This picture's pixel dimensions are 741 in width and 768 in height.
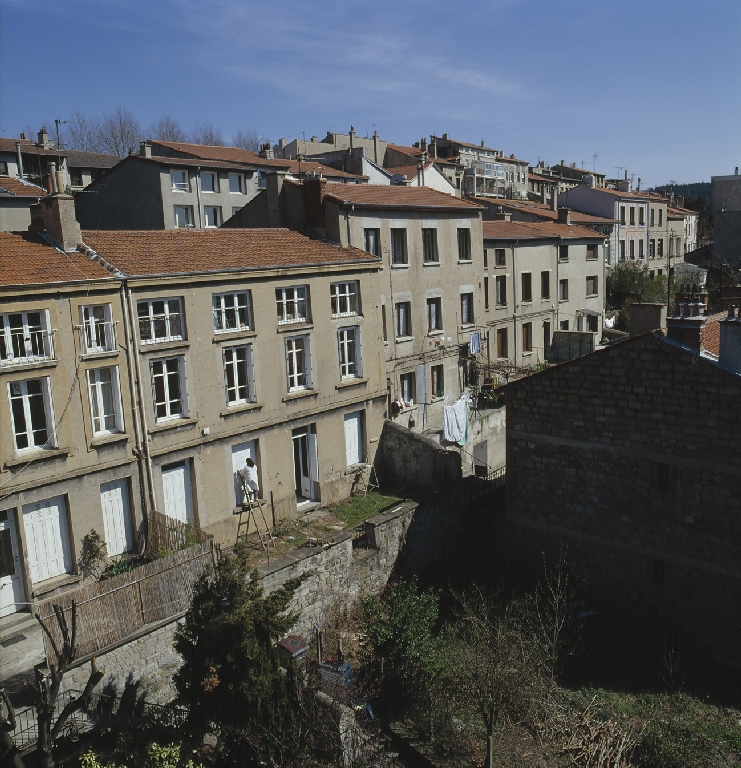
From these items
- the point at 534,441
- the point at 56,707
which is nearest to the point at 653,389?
the point at 534,441

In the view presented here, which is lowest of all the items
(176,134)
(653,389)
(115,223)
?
(653,389)

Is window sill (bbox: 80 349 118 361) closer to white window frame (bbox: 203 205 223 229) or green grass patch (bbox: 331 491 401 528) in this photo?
green grass patch (bbox: 331 491 401 528)

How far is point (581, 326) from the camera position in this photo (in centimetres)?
4412

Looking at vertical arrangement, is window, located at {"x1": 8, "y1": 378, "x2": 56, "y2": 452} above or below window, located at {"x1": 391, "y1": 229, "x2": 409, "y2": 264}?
below

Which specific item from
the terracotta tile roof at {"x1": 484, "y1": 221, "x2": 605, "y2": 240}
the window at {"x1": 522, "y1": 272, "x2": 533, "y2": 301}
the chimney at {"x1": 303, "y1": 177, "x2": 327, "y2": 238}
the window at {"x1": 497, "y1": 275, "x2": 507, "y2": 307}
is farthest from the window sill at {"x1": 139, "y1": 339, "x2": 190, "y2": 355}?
the window at {"x1": 522, "y1": 272, "x2": 533, "y2": 301}

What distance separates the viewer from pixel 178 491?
20672 millimetres

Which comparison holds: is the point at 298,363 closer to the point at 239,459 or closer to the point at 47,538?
the point at 239,459

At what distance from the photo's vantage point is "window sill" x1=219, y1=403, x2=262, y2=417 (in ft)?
70.2

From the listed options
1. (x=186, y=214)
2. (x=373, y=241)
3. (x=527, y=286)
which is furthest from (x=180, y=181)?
(x=527, y=286)

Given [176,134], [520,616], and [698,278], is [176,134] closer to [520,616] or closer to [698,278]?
[698,278]

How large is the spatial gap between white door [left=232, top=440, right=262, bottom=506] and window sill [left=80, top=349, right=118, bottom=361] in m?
5.03

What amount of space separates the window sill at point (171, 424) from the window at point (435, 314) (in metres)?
13.1

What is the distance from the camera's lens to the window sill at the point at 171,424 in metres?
19.6

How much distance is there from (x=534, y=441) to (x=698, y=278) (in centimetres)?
3963
